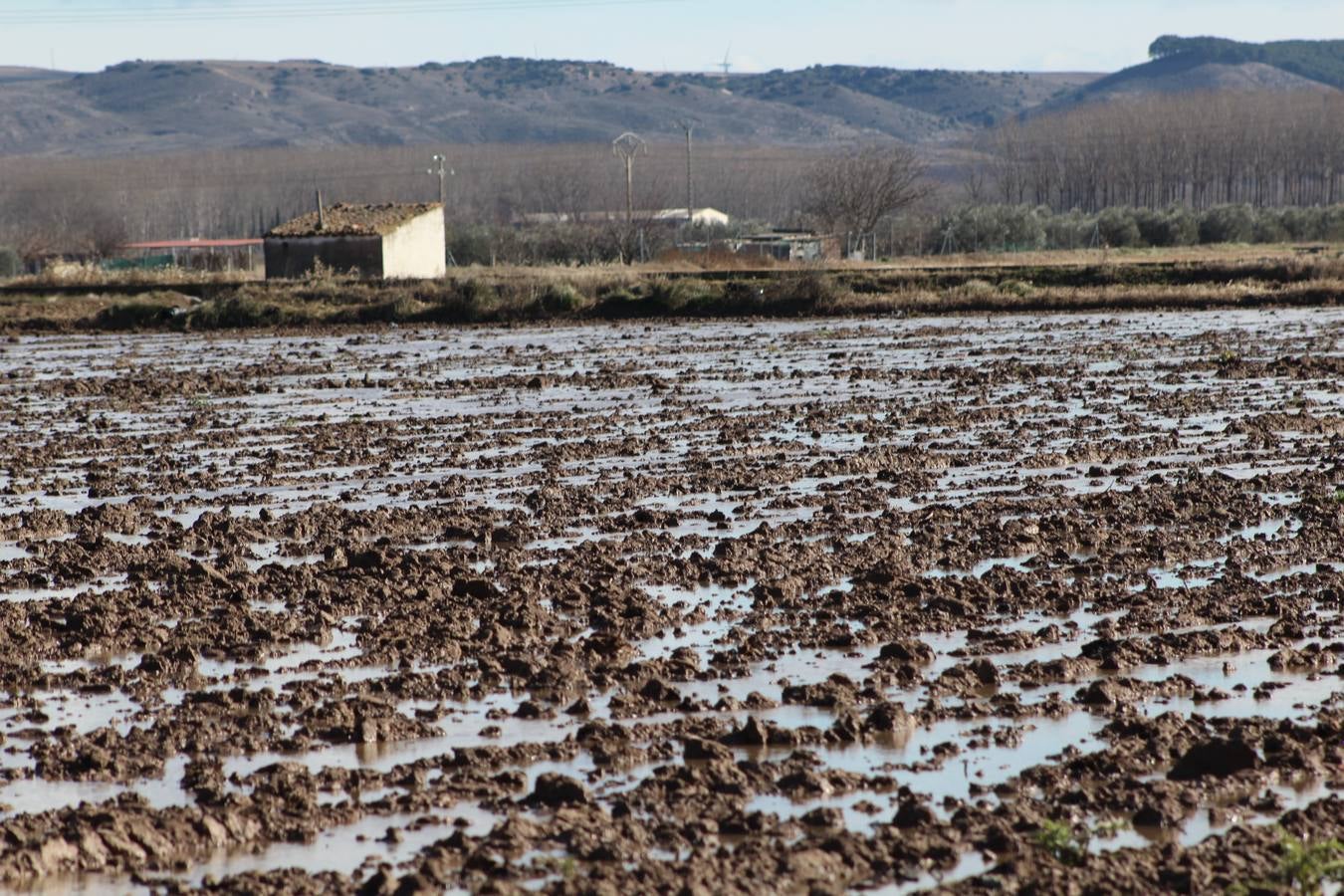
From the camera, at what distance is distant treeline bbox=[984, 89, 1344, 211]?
156 metres

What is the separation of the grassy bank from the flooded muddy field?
67.9ft

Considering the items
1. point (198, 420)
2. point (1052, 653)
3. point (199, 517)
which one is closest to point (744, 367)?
point (198, 420)

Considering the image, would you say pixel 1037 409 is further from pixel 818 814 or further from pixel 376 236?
pixel 376 236

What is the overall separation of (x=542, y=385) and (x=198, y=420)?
541 cm

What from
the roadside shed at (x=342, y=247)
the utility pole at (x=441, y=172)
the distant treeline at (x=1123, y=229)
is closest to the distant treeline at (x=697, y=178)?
the utility pole at (x=441, y=172)

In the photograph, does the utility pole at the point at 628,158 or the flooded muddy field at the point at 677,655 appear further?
the utility pole at the point at 628,158

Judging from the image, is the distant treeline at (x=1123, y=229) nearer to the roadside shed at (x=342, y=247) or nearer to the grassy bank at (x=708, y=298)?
the roadside shed at (x=342, y=247)

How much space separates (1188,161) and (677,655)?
16129 centimetres

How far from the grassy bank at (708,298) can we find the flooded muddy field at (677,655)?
20.7 meters

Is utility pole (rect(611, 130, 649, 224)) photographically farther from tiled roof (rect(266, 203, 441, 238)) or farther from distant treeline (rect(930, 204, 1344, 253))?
distant treeline (rect(930, 204, 1344, 253))

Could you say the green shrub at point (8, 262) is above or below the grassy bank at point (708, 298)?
above

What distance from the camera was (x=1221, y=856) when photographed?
237 inches

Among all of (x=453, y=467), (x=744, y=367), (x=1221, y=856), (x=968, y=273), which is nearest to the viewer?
(x=1221, y=856)

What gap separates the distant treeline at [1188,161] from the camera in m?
156
